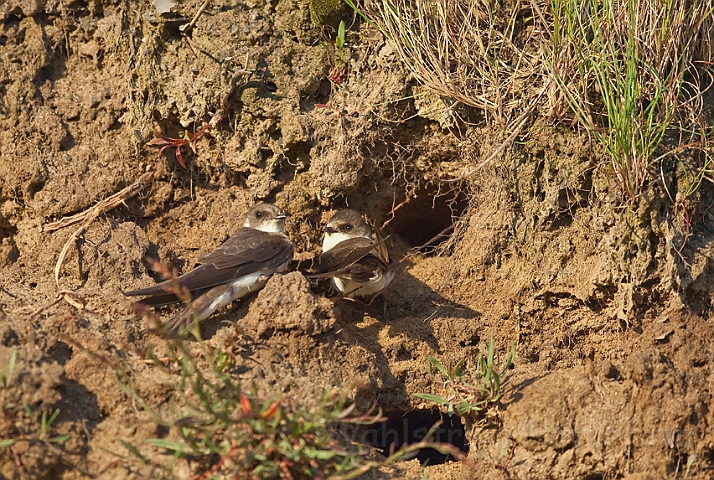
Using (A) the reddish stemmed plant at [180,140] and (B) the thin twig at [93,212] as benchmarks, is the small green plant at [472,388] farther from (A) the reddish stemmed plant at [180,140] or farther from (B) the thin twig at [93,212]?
(B) the thin twig at [93,212]

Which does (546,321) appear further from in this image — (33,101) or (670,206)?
(33,101)

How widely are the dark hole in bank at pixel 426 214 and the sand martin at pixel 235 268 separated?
922 mm

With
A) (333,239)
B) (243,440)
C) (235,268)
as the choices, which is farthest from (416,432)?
(243,440)

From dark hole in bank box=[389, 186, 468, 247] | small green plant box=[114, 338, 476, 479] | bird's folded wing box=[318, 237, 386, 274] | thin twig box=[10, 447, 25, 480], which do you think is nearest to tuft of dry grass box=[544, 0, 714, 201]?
dark hole in bank box=[389, 186, 468, 247]

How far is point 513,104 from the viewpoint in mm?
4551

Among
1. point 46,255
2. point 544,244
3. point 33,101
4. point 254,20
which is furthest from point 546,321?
point 33,101

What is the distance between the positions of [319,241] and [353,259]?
0.46 metres

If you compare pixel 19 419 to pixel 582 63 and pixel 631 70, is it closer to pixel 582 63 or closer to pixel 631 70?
pixel 582 63

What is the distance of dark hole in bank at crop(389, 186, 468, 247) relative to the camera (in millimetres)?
5289

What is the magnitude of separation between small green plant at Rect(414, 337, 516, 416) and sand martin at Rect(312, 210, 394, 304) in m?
0.75

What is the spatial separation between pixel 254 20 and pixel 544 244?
6.82 feet

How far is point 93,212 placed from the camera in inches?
188

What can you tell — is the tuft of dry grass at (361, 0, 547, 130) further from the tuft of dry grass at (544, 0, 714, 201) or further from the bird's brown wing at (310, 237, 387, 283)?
the bird's brown wing at (310, 237, 387, 283)

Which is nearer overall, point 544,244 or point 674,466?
point 674,466
